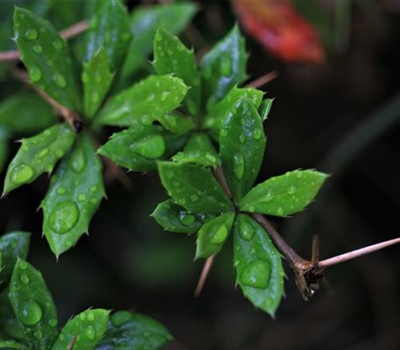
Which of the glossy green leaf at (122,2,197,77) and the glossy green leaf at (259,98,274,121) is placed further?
the glossy green leaf at (122,2,197,77)

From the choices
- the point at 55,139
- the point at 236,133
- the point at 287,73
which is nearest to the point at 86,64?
the point at 55,139

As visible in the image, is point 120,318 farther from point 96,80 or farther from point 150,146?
point 96,80

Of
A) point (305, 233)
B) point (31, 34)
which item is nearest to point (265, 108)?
point (31, 34)

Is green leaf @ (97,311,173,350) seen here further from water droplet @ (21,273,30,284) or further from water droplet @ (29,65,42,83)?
water droplet @ (29,65,42,83)

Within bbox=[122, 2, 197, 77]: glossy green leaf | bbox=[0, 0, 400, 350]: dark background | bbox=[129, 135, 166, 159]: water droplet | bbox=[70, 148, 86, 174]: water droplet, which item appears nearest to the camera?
bbox=[129, 135, 166, 159]: water droplet

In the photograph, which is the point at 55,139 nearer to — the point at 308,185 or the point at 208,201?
the point at 208,201

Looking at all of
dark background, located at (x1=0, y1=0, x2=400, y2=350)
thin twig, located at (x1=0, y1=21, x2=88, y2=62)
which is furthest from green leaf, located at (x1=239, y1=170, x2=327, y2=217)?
dark background, located at (x1=0, y1=0, x2=400, y2=350)

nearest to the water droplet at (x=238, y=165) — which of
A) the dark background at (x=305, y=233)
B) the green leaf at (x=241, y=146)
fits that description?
the green leaf at (x=241, y=146)
